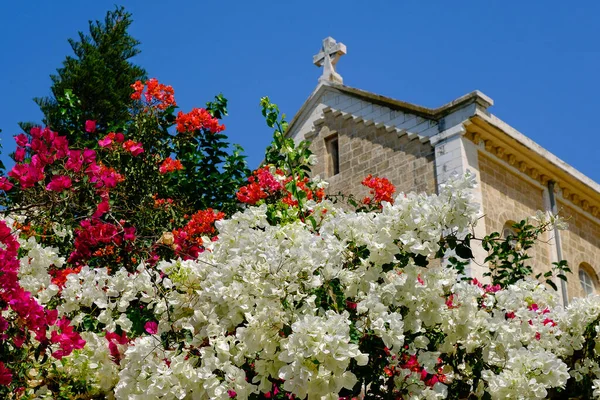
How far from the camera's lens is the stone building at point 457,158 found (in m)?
12.6

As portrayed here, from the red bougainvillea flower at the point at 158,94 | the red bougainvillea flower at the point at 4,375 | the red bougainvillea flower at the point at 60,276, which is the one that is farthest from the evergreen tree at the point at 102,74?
the red bougainvillea flower at the point at 4,375

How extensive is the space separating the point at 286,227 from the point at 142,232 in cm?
391

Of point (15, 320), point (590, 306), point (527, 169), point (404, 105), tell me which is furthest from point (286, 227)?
point (527, 169)

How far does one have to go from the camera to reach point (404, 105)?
13.5 m

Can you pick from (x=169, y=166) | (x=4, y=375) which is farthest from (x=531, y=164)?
(x=4, y=375)

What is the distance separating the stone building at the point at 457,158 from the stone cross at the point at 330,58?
21mm

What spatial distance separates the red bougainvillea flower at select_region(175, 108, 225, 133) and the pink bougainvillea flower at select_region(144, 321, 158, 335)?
5931 mm

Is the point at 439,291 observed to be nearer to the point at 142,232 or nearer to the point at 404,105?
the point at 142,232

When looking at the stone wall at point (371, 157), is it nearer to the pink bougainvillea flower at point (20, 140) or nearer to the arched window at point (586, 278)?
the arched window at point (586, 278)

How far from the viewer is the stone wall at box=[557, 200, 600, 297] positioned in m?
14.3

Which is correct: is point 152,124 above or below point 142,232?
above

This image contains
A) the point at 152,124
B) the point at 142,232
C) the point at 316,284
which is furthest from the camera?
the point at 152,124

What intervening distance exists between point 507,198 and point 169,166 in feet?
20.1

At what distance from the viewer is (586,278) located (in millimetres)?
Answer: 15125
